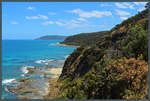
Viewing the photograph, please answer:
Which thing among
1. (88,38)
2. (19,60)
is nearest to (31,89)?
(19,60)

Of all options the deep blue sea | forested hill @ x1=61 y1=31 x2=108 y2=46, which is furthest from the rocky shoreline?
forested hill @ x1=61 y1=31 x2=108 y2=46

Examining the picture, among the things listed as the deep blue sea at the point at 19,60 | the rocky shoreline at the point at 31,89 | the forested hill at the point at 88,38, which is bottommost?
the rocky shoreline at the point at 31,89

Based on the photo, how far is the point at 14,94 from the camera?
52.0 feet

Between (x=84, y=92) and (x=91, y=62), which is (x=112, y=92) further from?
(x=91, y=62)

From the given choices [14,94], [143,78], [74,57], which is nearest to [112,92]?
[143,78]

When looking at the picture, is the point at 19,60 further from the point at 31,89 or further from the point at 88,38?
the point at 88,38

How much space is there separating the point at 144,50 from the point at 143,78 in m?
1.96

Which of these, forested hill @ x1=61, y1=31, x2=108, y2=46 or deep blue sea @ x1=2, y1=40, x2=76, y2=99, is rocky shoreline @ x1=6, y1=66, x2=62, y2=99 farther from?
forested hill @ x1=61, y1=31, x2=108, y2=46

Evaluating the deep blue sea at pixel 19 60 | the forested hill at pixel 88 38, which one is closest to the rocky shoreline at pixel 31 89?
the deep blue sea at pixel 19 60

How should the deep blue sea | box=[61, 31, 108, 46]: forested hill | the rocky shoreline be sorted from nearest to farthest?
the rocky shoreline
the deep blue sea
box=[61, 31, 108, 46]: forested hill

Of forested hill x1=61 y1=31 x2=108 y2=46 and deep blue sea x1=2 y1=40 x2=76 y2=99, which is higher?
forested hill x1=61 y1=31 x2=108 y2=46

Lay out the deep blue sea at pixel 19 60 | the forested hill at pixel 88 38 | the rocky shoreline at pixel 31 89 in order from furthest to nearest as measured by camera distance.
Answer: the forested hill at pixel 88 38 → the deep blue sea at pixel 19 60 → the rocky shoreline at pixel 31 89

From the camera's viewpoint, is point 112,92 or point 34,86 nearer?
point 112,92

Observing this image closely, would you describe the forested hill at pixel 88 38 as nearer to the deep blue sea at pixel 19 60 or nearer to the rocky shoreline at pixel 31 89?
the deep blue sea at pixel 19 60
